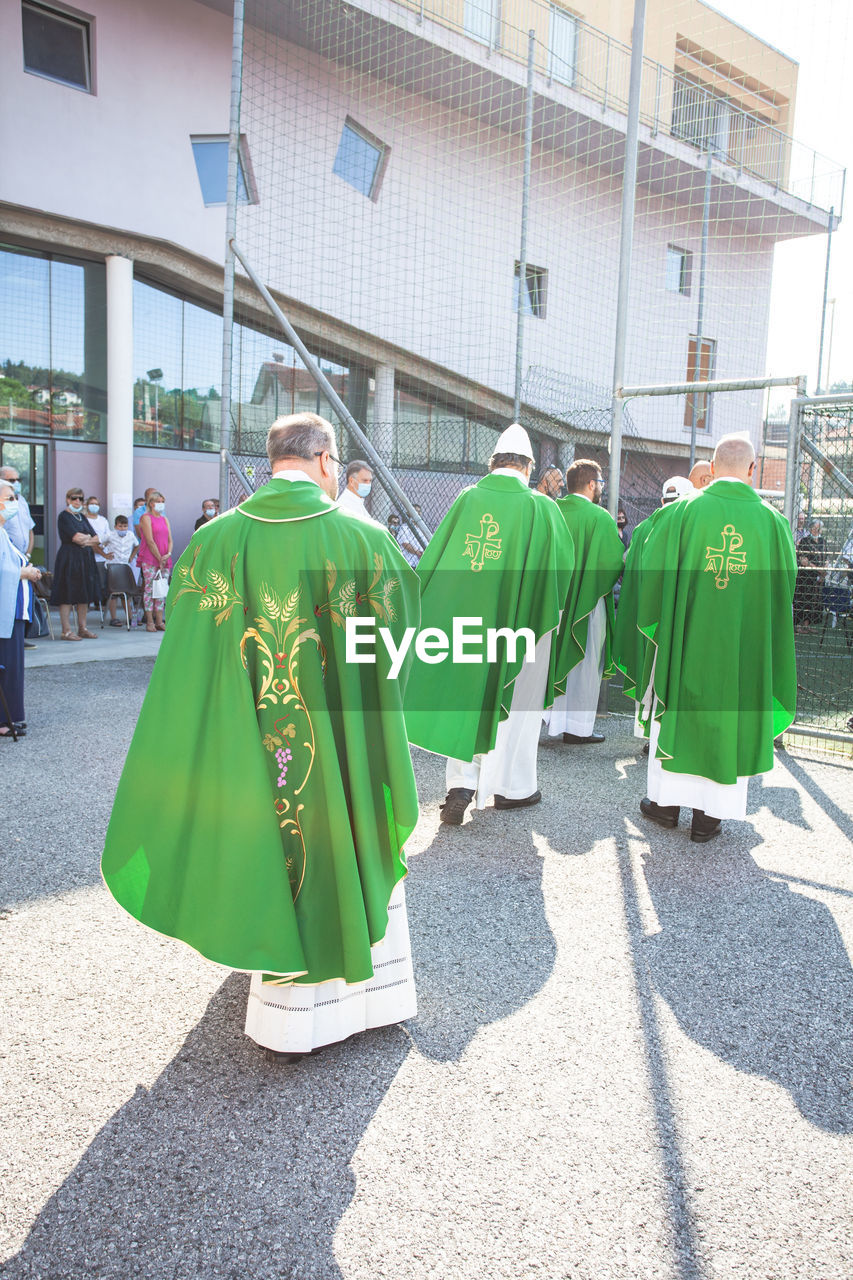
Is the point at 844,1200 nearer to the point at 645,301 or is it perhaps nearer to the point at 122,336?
the point at 122,336

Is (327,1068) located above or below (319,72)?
below

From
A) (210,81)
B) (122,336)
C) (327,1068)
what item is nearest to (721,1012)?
(327,1068)

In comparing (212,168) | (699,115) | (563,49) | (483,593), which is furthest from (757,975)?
(699,115)

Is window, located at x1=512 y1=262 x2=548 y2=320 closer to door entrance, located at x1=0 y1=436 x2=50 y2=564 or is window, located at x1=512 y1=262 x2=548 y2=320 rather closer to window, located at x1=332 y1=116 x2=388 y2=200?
window, located at x1=332 y1=116 x2=388 y2=200

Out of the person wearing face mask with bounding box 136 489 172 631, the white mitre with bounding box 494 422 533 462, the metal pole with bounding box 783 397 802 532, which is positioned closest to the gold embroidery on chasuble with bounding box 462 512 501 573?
the white mitre with bounding box 494 422 533 462

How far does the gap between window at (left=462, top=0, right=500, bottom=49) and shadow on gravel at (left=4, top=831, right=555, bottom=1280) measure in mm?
13934

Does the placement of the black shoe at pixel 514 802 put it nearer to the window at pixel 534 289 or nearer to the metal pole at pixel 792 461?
the metal pole at pixel 792 461

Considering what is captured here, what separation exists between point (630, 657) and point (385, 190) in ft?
37.3

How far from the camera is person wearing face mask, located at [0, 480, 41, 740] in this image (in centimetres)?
607

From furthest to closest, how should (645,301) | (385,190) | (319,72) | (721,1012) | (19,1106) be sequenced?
(645,301) → (385,190) → (319,72) → (721,1012) → (19,1106)

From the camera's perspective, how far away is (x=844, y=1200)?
220 centimetres

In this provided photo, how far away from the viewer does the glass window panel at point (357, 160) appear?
43.9 ft

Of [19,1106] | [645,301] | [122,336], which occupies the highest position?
[645,301]

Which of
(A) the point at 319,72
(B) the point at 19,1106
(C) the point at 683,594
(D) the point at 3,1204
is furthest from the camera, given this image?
(A) the point at 319,72
